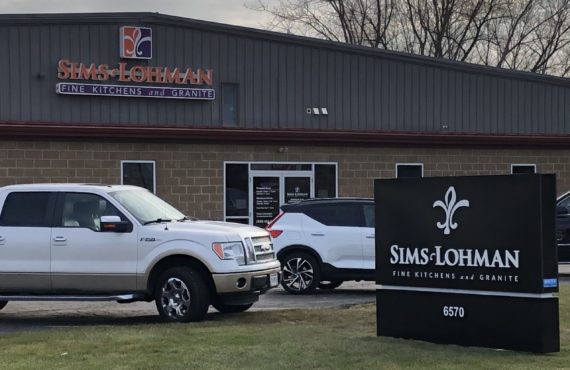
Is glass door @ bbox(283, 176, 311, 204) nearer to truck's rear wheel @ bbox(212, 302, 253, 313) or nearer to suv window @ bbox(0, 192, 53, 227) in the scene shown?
truck's rear wheel @ bbox(212, 302, 253, 313)

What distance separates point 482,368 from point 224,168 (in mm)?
16951

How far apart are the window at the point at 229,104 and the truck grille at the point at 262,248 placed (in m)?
12.6

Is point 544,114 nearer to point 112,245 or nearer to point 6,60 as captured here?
point 6,60

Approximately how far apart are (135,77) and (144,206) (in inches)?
469

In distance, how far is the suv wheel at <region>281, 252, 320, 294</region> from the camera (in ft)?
52.0

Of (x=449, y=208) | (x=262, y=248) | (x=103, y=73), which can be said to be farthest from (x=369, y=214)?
(x=103, y=73)

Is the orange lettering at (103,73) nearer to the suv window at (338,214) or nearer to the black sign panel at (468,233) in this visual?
the suv window at (338,214)

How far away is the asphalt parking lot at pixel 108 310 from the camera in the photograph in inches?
491

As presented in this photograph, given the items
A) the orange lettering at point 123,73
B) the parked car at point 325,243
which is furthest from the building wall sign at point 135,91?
the parked car at point 325,243

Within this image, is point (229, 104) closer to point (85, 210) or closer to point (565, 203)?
point (565, 203)

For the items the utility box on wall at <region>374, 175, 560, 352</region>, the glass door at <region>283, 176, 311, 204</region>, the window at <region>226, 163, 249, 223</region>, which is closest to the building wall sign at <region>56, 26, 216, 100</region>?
the window at <region>226, 163, 249, 223</region>

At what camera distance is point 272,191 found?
24.9m

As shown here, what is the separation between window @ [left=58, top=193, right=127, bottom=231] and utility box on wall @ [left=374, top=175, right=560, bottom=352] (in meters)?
3.95

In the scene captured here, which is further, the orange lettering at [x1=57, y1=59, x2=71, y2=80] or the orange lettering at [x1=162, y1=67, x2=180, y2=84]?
the orange lettering at [x1=162, y1=67, x2=180, y2=84]
